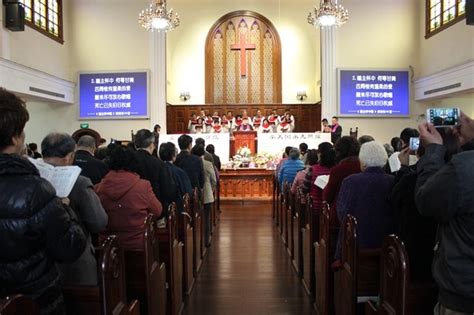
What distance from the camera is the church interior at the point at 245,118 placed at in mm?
2816

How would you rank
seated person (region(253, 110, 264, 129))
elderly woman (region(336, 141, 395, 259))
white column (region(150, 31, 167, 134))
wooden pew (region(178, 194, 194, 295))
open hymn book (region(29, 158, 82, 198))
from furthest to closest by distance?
seated person (region(253, 110, 264, 129))
white column (region(150, 31, 167, 134))
wooden pew (region(178, 194, 194, 295))
elderly woman (region(336, 141, 395, 259))
open hymn book (region(29, 158, 82, 198))

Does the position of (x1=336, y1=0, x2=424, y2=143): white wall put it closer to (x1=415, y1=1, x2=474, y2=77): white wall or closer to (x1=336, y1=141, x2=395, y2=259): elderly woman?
(x1=415, y1=1, x2=474, y2=77): white wall

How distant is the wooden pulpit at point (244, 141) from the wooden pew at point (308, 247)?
7.25 m

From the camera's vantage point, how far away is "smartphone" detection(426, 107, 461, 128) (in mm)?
2105

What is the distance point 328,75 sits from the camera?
13.5 m

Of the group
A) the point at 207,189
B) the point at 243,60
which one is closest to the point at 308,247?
the point at 207,189

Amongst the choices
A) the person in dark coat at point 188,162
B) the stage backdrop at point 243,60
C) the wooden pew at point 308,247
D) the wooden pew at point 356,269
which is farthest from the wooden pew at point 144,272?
the stage backdrop at point 243,60

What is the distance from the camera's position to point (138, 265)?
2.81m

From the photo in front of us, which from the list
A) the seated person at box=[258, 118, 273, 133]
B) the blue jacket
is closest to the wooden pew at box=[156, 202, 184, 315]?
the blue jacket

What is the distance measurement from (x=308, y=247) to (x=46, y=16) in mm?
10768

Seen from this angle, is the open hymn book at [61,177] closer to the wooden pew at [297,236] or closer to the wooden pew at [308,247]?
the wooden pew at [308,247]

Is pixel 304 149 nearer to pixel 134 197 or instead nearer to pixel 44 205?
pixel 134 197

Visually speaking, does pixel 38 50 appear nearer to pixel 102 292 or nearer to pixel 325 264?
pixel 325 264

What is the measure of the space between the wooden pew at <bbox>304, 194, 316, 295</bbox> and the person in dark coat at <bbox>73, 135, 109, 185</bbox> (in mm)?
1922
